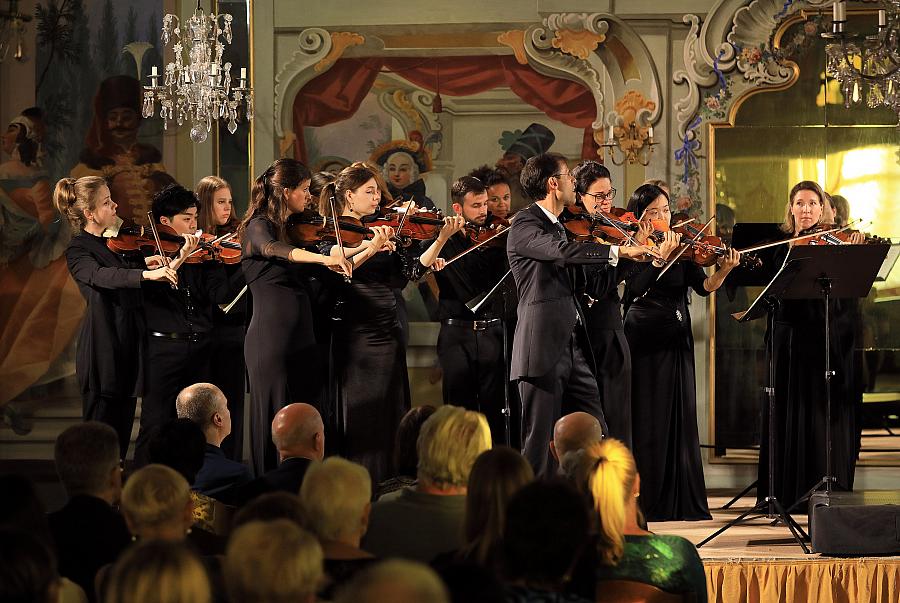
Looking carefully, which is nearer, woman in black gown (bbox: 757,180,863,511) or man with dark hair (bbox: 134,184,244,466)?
man with dark hair (bbox: 134,184,244,466)

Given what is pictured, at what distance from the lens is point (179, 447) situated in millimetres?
3543

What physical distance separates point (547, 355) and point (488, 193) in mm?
1611

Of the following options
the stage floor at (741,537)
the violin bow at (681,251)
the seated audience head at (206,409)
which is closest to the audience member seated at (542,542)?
the seated audience head at (206,409)

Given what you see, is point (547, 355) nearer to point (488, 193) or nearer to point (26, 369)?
point (488, 193)

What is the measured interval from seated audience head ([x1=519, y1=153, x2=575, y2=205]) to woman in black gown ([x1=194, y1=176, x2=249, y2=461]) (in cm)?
158

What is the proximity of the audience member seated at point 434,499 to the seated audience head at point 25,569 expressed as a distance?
1038 mm

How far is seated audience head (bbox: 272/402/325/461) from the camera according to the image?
3689 mm

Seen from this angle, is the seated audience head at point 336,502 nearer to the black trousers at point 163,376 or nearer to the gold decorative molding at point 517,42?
the black trousers at point 163,376

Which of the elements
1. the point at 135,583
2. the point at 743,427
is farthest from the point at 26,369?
the point at 135,583

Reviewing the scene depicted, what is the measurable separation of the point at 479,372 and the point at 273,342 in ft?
4.12

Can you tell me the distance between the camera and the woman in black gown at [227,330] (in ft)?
19.8

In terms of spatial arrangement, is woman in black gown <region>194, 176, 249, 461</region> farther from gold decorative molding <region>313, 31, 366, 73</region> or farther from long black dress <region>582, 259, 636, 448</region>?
gold decorative molding <region>313, 31, 366, 73</region>

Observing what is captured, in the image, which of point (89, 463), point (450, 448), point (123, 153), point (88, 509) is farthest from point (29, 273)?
point (450, 448)

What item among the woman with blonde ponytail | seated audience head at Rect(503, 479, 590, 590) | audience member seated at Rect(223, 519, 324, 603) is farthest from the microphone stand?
audience member seated at Rect(223, 519, 324, 603)
